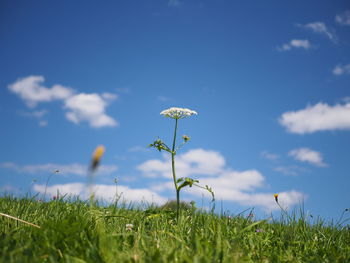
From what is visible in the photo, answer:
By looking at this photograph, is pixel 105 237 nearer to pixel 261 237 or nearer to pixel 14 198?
pixel 261 237

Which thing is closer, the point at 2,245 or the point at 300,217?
the point at 2,245

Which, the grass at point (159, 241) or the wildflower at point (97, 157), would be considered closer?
the wildflower at point (97, 157)

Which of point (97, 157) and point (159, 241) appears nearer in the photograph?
point (97, 157)

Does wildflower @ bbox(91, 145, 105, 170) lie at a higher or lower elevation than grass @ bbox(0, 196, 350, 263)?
higher

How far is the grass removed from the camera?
2.71m

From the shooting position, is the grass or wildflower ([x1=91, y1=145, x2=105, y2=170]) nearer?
wildflower ([x1=91, y1=145, x2=105, y2=170])

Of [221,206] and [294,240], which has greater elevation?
[221,206]

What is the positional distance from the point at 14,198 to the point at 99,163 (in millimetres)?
5700

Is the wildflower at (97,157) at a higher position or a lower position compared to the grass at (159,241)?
higher

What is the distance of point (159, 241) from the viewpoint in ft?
10.4

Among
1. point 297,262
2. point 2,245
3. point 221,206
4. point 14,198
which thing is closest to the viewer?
point 2,245

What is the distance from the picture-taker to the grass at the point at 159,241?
2711 millimetres

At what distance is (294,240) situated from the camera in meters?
4.02

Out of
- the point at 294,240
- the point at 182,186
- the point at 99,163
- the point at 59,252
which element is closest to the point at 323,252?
the point at 294,240
